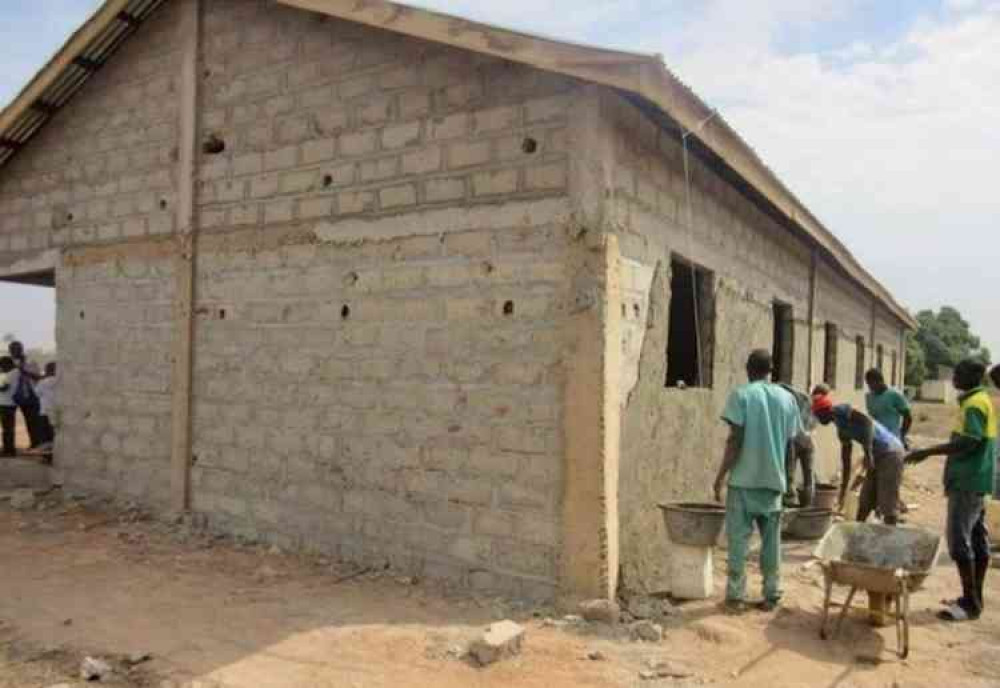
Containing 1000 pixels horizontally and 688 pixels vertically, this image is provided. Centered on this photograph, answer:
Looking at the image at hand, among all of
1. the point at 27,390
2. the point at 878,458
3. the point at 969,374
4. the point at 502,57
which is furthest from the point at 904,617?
the point at 27,390

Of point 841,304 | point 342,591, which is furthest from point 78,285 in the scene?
point 841,304

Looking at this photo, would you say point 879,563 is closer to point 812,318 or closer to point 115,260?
point 812,318

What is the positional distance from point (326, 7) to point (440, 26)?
125cm

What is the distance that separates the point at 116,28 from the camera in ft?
27.3

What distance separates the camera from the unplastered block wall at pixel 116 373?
786 centimetres

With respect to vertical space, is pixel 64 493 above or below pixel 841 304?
below

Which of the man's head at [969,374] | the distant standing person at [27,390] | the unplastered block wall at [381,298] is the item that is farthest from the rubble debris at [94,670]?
the distant standing person at [27,390]

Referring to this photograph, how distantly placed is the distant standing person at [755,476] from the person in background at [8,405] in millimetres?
8864

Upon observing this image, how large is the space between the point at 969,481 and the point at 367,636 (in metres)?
3.98

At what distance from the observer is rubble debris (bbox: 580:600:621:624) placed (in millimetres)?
5031

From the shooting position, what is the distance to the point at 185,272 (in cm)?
762

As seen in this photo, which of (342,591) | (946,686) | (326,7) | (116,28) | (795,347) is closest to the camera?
(946,686)

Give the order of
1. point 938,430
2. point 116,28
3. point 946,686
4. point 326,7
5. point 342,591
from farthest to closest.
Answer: point 938,430
point 116,28
point 326,7
point 342,591
point 946,686

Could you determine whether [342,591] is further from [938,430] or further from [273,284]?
[938,430]
